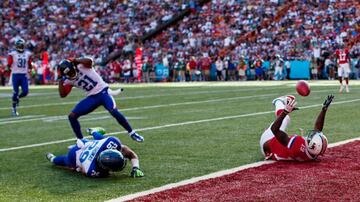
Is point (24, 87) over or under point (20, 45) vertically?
under

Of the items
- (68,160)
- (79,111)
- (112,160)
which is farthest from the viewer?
(79,111)

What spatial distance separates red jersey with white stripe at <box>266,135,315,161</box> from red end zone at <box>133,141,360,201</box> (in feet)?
0.38

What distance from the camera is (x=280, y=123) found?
327 inches

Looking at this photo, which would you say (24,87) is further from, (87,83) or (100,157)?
(100,157)

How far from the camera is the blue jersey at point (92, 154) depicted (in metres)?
7.61

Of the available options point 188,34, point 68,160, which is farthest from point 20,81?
point 188,34

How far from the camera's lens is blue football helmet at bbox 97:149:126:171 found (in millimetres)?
7375

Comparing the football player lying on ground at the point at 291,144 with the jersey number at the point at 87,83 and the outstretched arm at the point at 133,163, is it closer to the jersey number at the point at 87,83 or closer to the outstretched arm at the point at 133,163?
the outstretched arm at the point at 133,163

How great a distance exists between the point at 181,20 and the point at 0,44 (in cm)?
1218

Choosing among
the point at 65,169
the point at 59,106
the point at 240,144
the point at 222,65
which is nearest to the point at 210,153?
the point at 240,144

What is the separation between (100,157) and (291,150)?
2.26 m

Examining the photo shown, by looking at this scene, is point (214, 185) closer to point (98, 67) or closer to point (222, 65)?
point (222, 65)

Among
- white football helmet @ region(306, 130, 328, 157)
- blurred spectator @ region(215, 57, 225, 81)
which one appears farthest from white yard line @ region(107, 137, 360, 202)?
blurred spectator @ region(215, 57, 225, 81)

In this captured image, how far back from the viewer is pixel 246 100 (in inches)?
770
